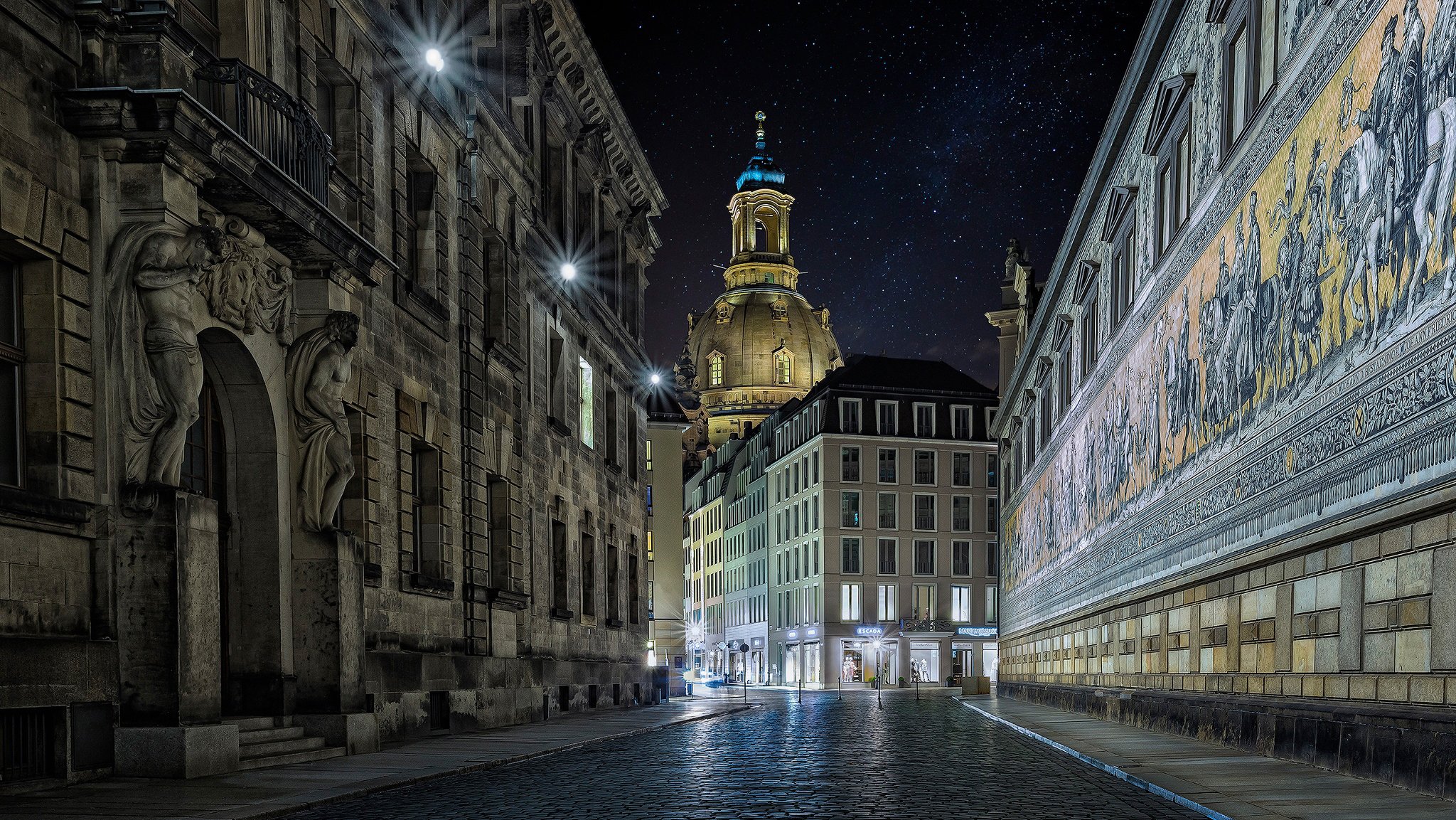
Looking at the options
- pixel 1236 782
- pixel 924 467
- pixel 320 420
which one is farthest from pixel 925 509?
pixel 1236 782

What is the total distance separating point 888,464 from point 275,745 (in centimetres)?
8113

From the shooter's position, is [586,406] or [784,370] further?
[784,370]

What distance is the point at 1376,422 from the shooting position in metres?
14.3

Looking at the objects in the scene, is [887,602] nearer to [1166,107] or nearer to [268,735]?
[1166,107]

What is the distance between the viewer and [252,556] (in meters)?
19.3

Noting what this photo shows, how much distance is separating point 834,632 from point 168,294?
8053cm

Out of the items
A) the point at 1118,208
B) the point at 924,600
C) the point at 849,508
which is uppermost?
the point at 1118,208

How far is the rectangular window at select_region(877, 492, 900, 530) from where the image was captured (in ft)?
316

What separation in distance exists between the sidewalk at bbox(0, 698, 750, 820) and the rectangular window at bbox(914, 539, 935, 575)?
72.9 m

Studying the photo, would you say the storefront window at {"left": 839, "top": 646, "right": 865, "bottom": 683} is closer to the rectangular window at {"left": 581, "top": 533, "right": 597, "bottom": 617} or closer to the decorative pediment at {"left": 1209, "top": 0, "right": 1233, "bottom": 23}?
the rectangular window at {"left": 581, "top": 533, "right": 597, "bottom": 617}

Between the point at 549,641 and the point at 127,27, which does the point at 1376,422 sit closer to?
the point at 127,27

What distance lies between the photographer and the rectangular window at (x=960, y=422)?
98.4 meters

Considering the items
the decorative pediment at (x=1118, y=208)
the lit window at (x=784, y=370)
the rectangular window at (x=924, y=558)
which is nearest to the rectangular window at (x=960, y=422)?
the rectangular window at (x=924, y=558)

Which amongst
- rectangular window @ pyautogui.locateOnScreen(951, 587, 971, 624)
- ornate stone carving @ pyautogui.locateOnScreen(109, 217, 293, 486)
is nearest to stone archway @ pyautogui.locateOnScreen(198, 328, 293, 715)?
ornate stone carving @ pyautogui.locateOnScreen(109, 217, 293, 486)
